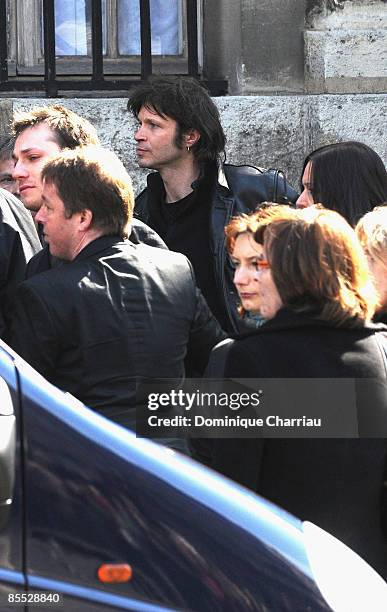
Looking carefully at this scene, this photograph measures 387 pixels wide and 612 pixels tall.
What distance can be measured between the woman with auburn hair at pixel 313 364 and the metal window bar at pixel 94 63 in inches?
145

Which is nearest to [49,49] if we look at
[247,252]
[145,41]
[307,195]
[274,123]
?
[145,41]

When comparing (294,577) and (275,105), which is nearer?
(294,577)

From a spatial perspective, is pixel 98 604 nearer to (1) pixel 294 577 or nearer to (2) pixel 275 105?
(1) pixel 294 577

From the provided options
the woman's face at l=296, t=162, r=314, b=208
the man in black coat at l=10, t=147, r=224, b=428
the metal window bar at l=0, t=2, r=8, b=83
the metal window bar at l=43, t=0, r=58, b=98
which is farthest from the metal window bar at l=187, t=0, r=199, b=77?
the man in black coat at l=10, t=147, r=224, b=428

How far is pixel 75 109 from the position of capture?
6727 millimetres

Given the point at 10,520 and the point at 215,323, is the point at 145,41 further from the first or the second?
the point at 10,520

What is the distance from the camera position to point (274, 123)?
22.3 feet

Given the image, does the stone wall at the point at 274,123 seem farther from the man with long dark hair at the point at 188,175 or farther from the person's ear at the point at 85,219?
the person's ear at the point at 85,219

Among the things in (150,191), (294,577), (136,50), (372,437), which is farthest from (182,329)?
(136,50)

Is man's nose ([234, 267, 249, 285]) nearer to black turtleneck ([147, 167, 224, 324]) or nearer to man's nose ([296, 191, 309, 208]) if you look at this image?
man's nose ([296, 191, 309, 208])

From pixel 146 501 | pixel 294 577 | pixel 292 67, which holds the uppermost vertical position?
pixel 292 67

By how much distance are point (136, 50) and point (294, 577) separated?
16.3ft

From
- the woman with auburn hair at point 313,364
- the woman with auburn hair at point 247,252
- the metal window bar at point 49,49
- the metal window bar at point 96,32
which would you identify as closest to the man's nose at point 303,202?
the woman with auburn hair at point 247,252

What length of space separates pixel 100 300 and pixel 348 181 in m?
1.45
